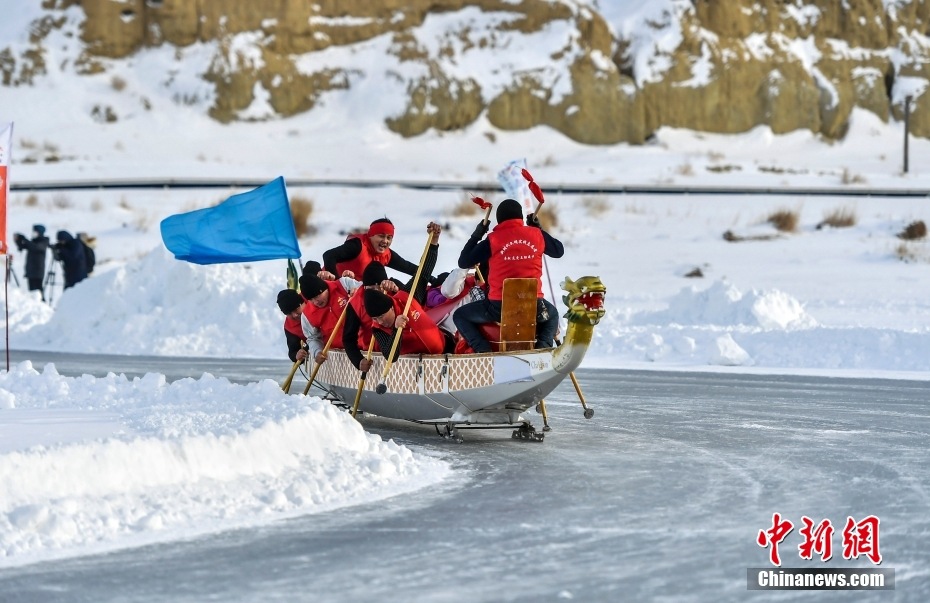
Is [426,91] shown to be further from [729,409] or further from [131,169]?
[729,409]

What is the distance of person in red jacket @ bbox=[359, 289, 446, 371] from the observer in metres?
12.2

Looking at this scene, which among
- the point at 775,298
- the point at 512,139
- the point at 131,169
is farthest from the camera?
the point at 512,139

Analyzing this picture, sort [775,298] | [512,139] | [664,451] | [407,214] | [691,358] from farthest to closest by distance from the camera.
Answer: [512,139], [407,214], [775,298], [691,358], [664,451]

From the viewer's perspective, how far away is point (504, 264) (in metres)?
12.1

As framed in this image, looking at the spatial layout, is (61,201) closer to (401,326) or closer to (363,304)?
(363,304)

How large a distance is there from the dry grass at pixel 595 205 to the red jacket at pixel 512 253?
981 inches

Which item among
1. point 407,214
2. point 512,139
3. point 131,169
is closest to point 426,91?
point 512,139

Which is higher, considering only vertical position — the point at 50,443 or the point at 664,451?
the point at 50,443

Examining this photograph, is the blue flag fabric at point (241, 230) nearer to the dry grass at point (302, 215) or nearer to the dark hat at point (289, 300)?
Result: the dark hat at point (289, 300)

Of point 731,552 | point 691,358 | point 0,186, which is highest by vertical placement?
point 0,186

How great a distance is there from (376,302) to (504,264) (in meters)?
1.12

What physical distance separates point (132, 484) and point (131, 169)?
3999cm

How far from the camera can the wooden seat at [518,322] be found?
11.9 meters

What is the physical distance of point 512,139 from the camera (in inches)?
2371
